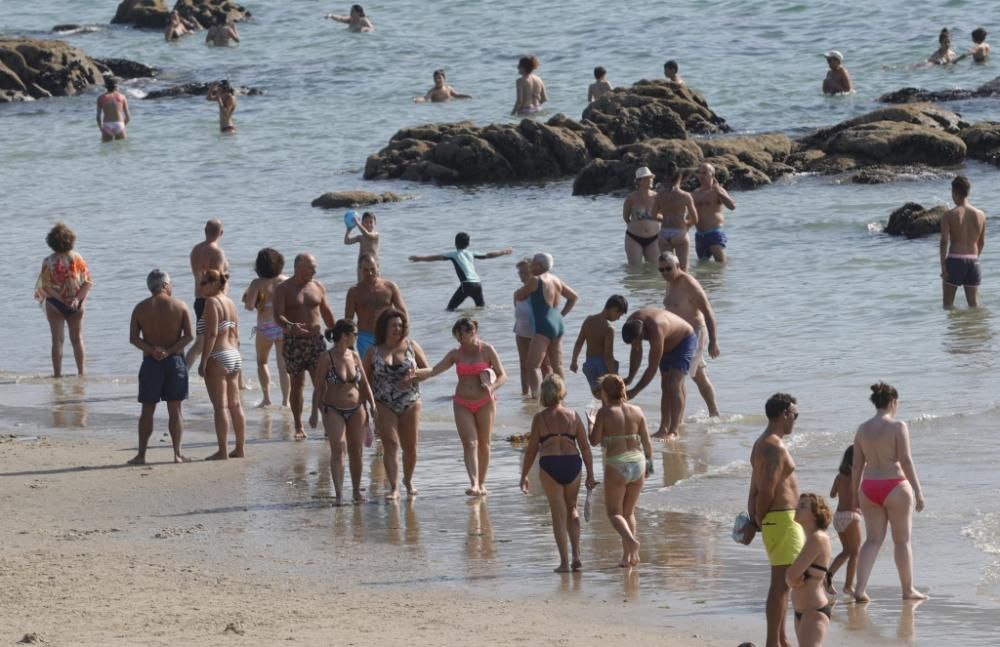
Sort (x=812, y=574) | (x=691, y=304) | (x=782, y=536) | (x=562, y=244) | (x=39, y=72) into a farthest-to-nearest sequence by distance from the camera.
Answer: (x=39, y=72) < (x=562, y=244) < (x=691, y=304) < (x=782, y=536) < (x=812, y=574)

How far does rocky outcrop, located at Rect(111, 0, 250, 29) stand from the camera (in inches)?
1889

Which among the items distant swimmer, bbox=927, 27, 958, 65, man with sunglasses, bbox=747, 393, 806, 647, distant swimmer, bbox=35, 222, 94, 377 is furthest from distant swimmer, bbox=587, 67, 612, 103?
man with sunglasses, bbox=747, 393, 806, 647

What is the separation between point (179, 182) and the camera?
29969 mm

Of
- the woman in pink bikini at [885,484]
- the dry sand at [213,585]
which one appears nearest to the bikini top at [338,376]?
the dry sand at [213,585]

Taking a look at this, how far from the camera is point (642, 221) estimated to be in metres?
19.8

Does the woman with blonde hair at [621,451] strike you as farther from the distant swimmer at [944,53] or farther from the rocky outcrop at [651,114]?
the distant swimmer at [944,53]

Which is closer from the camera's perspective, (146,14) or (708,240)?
(708,240)

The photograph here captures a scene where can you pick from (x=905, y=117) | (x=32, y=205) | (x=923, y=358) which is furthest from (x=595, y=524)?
(x=32, y=205)

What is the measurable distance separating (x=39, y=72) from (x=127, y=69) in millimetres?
2719

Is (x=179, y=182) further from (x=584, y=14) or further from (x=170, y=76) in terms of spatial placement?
(x=584, y=14)

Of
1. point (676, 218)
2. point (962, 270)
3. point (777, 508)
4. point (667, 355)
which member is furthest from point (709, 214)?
point (777, 508)

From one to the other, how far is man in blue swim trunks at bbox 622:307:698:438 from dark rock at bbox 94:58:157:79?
30.7 meters

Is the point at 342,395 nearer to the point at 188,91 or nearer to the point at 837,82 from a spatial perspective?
the point at 837,82

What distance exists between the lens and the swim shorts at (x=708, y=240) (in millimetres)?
20438
